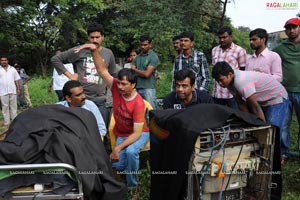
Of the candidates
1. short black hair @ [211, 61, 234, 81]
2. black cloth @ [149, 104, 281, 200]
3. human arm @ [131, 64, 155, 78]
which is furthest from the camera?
human arm @ [131, 64, 155, 78]

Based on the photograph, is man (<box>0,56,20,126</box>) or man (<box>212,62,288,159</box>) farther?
man (<box>0,56,20,126</box>)

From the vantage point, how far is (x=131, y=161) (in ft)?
11.6

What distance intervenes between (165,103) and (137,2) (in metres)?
7.61

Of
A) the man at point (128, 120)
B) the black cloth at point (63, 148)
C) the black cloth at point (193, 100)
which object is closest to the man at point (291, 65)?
the black cloth at point (193, 100)

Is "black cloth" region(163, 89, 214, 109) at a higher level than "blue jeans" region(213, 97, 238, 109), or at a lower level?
higher

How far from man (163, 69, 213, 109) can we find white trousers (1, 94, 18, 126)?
5.06 metres

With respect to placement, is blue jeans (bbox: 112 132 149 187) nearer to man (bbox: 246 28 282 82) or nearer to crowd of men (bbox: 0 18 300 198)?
crowd of men (bbox: 0 18 300 198)

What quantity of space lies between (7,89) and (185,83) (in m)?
5.32

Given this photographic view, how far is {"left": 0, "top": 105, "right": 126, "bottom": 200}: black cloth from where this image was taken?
2135mm

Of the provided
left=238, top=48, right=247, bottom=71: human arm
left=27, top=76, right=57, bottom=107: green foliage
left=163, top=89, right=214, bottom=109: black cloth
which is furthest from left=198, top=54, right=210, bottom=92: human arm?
left=27, top=76, right=57, bottom=107: green foliage

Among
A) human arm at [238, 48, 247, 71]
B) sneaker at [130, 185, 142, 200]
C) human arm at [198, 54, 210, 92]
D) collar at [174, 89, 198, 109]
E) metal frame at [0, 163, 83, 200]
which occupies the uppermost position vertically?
human arm at [238, 48, 247, 71]

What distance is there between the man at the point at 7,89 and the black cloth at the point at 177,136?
5.52m

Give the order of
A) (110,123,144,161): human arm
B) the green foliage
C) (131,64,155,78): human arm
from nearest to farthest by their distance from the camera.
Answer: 1. (110,123,144,161): human arm
2. (131,64,155,78): human arm
3. the green foliage

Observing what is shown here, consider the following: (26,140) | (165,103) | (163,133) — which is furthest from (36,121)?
(165,103)
